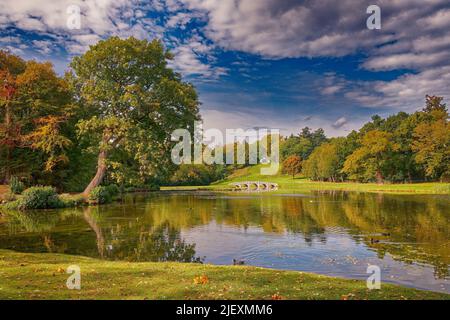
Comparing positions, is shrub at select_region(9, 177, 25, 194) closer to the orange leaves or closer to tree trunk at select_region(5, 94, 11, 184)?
tree trunk at select_region(5, 94, 11, 184)

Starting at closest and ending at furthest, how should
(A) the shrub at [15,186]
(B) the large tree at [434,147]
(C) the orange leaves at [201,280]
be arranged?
(C) the orange leaves at [201,280], (A) the shrub at [15,186], (B) the large tree at [434,147]

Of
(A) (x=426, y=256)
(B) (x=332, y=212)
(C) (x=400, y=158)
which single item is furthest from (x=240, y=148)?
(A) (x=426, y=256)

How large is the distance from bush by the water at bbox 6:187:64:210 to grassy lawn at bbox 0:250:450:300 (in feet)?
81.3

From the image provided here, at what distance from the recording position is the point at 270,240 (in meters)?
20.1

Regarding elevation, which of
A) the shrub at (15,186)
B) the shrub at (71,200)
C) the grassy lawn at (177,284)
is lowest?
the grassy lawn at (177,284)

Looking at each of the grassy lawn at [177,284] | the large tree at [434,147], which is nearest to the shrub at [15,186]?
the grassy lawn at [177,284]

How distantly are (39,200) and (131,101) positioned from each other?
13.2 m

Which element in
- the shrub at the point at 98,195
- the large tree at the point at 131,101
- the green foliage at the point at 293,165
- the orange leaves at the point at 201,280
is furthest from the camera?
the green foliage at the point at 293,165

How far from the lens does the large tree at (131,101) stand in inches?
1548

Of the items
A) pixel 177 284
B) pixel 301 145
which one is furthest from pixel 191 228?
pixel 301 145

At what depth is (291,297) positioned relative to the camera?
29.3 ft

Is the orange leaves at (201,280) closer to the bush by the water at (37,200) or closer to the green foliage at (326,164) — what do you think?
the bush by the water at (37,200)

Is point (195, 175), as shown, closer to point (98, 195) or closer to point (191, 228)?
point (98, 195)

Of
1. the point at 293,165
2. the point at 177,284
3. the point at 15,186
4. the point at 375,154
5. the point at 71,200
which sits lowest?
the point at 177,284
